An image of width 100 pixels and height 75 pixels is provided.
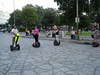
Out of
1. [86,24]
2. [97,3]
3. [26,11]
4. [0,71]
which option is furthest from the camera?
[26,11]

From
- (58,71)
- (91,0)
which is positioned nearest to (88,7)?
(91,0)

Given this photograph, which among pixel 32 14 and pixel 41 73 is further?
pixel 32 14

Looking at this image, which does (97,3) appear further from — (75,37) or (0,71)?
(0,71)

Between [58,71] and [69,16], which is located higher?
[69,16]

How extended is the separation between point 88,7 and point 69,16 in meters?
3.33

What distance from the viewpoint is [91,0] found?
18.7 m

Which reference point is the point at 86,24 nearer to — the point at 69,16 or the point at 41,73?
the point at 69,16

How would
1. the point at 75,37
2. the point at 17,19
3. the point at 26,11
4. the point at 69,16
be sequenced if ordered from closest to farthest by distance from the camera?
the point at 75,37 < the point at 69,16 < the point at 26,11 < the point at 17,19

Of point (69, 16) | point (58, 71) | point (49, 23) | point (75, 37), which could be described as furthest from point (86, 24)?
point (49, 23)

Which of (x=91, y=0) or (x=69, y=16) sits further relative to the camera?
(x=69, y=16)

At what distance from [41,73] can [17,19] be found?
54.4 m

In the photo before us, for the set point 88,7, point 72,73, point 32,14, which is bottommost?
point 72,73

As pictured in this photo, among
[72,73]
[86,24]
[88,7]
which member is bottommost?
[72,73]

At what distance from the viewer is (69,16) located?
20875 millimetres
